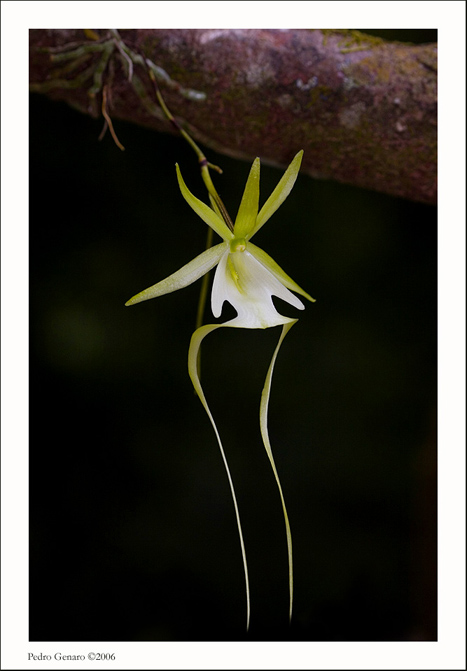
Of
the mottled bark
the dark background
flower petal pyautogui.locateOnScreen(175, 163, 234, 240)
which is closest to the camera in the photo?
flower petal pyautogui.locateOnScreen(175, 163, 234, 240)

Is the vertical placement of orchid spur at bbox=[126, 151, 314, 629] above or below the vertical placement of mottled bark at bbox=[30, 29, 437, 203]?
below

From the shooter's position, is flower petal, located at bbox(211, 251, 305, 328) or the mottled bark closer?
flower petal, located at bbox(211, 251, 305, 328)

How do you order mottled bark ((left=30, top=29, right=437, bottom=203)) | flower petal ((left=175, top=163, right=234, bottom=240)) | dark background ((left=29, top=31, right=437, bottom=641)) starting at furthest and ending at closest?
dark background ((left=29, top=31, right=437, bottom=641))
mottled bark ((left=30, top=29, right=437, bottom=203))
flower petal ((left=175, top=163, right=234, bottom=240))

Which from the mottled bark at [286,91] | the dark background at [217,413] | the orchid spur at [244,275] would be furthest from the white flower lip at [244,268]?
the dark background at [217,413]

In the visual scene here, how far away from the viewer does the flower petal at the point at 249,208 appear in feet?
1.19

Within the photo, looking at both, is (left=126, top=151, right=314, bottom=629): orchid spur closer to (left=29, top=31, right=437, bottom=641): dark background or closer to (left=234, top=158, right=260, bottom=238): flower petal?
(left=234, top=158, right=260, bottom=238): flower petal

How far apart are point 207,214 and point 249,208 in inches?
1.1

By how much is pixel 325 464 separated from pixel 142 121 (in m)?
0.58

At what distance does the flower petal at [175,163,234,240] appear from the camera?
36cm

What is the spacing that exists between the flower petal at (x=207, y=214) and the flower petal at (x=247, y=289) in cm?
2

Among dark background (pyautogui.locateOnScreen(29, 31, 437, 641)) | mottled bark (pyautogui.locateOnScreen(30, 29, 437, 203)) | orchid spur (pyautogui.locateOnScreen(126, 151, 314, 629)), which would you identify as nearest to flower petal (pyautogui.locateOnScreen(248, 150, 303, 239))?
orchid spur (pyautogui.locateOnScreen(126, 151, 314, 629))

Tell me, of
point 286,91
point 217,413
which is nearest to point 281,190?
point 286,91

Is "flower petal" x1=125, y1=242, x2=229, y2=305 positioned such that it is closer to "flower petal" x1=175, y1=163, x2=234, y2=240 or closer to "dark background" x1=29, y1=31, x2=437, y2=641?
"flower petal" x1=175, y1=163, x2=234, y2=240

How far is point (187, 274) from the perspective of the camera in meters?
0.37
